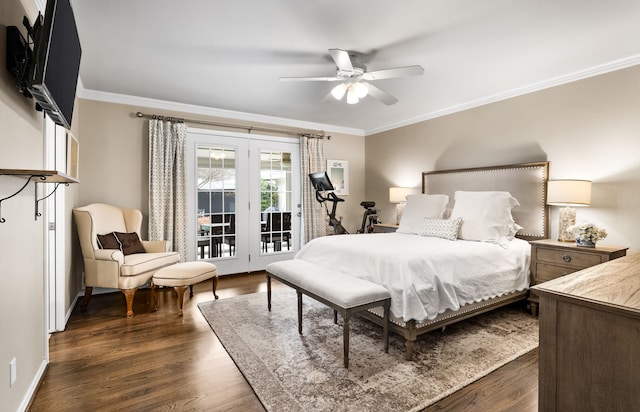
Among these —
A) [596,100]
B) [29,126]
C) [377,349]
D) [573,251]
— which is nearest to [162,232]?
[29,126]

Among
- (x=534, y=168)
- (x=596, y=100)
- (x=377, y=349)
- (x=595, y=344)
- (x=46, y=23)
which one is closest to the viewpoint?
(x=595, y=344)

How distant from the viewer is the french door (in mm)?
4762

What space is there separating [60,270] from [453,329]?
3.64 metres

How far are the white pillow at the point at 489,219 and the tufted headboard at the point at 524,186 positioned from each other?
151 millimetres

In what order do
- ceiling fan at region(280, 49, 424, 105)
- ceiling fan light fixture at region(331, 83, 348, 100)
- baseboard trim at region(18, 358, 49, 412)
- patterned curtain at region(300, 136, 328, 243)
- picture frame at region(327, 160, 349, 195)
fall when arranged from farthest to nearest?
picture frame at region(327, 160, 349, 195)
patterned curtain at region(300, 136, 328, 243)
ceiling fan light fixture at region(331, 83, 348, 100)
ceiling fan at region(280, 49, 424, 105)
baseboard trim at region(18, 358, 49, 412)

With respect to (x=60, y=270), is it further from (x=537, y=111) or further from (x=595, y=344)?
(x=537, y=111)

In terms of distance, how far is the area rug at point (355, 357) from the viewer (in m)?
1.91

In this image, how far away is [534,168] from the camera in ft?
12.0

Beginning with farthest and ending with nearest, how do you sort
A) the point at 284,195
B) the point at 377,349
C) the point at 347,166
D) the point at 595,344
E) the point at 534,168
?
the point at 347,166 → the point at 284,195 → the point at 534,168 → the point at 377,349 → the point at 595,344

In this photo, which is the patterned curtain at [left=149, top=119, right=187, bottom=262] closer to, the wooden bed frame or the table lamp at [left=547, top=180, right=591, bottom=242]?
the wooden bed frame

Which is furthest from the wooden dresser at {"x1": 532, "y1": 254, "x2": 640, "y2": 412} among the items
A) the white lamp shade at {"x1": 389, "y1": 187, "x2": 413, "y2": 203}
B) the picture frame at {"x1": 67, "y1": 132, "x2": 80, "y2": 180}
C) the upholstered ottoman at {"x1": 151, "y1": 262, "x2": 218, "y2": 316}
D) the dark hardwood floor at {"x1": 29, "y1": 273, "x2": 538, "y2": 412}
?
the picture frame at {"x1": 67, "y1": 132, "x2": 80, "y2": 180}

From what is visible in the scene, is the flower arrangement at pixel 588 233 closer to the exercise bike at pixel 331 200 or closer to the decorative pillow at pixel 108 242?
the exercise bike at pixel 331 200

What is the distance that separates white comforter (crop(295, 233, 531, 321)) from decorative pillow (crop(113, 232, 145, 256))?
82.9 inches

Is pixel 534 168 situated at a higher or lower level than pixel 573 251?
higher
